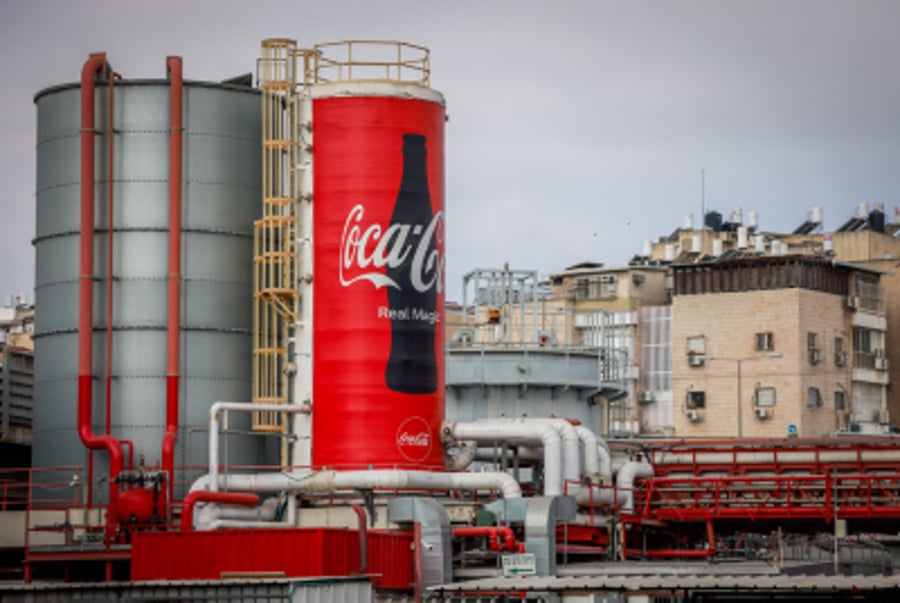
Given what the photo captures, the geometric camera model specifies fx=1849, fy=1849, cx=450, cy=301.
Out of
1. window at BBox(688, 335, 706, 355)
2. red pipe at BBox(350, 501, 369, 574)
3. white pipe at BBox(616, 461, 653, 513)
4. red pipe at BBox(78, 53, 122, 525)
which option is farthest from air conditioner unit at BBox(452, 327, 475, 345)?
window at BBox(688, 335, 706, 355)

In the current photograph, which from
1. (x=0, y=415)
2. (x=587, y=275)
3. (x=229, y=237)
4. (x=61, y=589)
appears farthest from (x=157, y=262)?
(x=587, y=275)

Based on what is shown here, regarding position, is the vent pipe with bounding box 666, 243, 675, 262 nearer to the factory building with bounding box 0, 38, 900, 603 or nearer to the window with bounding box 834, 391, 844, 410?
the window with bounding box 834, 391, 844, 410

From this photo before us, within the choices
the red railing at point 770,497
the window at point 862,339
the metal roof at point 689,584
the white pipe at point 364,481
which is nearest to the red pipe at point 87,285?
the white pipe at point 364,481

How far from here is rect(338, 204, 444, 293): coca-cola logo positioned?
2168 inches

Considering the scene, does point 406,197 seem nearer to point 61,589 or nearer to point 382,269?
point 382,269

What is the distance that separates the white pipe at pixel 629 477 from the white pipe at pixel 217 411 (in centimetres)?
1091

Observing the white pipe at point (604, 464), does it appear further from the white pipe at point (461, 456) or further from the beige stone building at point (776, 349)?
the beige stone building at point (776, 349)

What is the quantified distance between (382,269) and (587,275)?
6976 cm

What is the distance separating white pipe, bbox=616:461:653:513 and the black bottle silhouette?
783 cm

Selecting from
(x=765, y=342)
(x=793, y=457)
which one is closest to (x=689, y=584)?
(x=793, y=457)

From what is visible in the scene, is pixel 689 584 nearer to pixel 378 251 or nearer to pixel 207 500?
pixel 207 500

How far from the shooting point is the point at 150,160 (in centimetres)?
5875

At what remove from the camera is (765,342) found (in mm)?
113312

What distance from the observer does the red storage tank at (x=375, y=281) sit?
5503 cm
